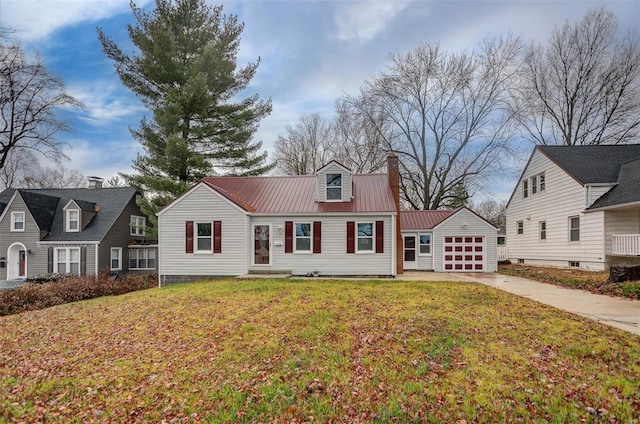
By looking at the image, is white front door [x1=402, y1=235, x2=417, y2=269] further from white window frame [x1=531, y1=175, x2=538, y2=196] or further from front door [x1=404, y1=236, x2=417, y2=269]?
white window frame [x1=531, y1=175, x2=538, y2=196]

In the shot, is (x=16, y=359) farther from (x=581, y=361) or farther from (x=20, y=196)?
(x=20, y=196)

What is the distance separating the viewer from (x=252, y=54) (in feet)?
80.3

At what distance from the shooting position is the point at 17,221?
23562 mm

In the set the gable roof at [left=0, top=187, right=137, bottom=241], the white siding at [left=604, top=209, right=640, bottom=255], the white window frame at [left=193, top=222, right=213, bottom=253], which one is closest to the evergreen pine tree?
the gable roof at [left=0, top=187, right=137, bottom=241]

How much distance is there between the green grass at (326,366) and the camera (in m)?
4.26

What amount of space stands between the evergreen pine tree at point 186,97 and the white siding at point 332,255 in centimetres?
913

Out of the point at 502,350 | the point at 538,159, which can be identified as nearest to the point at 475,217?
the point at 538,159

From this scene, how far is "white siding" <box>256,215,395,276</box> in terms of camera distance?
50.5 feet

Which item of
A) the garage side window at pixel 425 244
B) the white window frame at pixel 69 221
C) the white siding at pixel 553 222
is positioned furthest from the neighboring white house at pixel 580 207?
the white window frame at pixel 69 221

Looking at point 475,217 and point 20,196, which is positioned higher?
point 20,196

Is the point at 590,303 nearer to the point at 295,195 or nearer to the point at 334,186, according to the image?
the point at 334,186

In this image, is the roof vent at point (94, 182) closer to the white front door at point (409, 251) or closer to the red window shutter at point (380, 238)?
the red window shutter at point (380, 238)

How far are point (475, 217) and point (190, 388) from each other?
53.2ft

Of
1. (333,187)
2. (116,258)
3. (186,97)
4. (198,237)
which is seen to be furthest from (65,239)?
(333,187)
